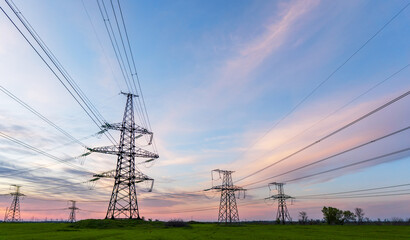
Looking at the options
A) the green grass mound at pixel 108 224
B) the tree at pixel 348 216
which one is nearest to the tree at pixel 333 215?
the tree at pixel 348 216

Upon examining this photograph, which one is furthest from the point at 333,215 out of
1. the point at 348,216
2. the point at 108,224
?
the point at 108,224

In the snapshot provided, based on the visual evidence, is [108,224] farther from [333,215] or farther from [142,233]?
[333,215]

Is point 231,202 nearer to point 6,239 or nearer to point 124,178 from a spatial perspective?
point 124,178

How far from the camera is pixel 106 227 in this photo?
142 feet

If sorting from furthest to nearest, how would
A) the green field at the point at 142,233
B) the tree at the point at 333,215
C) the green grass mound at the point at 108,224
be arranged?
the tree at the point at 333,215 < the green grass mound at the point at 108,224 < the green field at the point at 142,233

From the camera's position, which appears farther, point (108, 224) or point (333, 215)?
point (333, 215)

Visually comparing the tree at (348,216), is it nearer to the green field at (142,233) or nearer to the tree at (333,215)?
the tree at (333,215)

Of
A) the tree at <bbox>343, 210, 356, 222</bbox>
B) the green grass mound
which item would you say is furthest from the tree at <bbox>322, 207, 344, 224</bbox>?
the green grass mound

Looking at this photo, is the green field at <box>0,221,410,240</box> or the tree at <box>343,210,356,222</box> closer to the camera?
the green field at <box>0,221,410,240</box>

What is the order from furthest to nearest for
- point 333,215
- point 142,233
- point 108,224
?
point 333,215 < point 108,224 < point 142,233

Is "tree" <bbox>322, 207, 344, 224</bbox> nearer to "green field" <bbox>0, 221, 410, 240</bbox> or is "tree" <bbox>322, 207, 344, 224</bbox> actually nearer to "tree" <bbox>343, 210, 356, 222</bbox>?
"tree" <bbox>343, 210, 356, 222</bbox>

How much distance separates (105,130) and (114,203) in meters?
14.8

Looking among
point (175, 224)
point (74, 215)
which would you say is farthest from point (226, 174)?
point (74, 215)

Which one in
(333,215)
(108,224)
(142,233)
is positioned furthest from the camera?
(333,215)
